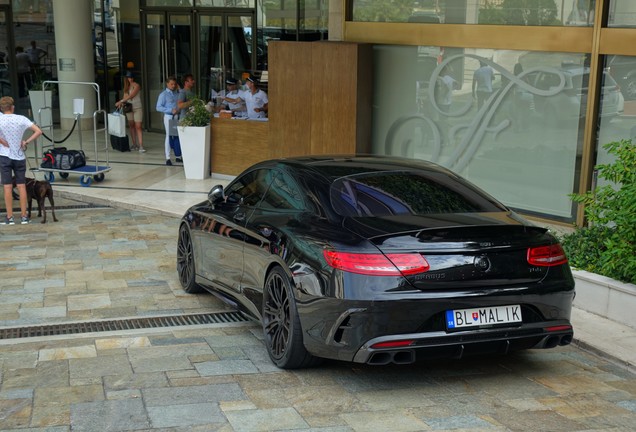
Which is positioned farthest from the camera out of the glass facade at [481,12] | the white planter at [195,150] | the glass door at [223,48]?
the glass door at [223,48]

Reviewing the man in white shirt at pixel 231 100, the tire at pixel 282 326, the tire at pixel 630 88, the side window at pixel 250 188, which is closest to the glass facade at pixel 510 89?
the tire at pixel 630 88

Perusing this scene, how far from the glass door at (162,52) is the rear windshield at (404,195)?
14.7m

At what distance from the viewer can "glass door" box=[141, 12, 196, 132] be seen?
20594mm

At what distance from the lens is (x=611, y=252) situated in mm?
7398

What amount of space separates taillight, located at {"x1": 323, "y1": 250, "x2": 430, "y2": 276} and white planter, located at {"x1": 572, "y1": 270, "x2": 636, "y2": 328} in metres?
2.62

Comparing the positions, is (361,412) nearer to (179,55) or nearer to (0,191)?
(0,191)

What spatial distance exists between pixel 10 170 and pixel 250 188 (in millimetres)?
5666

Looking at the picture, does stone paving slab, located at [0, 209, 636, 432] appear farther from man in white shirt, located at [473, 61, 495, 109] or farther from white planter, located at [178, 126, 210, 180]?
white planter, located at [178, 126, 210, 180]

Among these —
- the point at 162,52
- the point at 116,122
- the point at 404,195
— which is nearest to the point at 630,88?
the point at 404,195

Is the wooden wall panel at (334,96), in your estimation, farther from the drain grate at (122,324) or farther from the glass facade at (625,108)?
the drain grate at (122,324)

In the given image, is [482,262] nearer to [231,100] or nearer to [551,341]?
[551,341]

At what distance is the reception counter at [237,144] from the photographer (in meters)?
14.4

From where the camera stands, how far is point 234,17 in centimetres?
1927

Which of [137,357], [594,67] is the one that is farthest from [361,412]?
[594,67]
